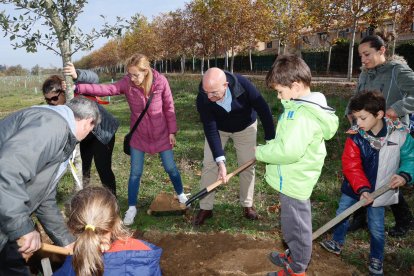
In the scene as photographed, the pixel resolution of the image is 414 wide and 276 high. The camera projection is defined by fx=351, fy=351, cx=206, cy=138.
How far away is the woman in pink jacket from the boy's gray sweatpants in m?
1.81

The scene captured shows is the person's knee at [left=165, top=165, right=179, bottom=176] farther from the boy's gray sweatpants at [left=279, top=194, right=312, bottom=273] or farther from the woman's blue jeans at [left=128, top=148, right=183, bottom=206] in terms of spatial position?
the boy's gray sweatpants at [left=279, top=194, right=312, bottom=273]

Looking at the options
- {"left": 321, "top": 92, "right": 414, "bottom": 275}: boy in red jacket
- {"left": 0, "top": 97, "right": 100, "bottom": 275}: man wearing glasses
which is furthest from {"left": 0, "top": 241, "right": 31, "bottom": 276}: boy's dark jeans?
{"left": 321, "top": 92, "right": 414, "bottom": 275}: boy in red jacket

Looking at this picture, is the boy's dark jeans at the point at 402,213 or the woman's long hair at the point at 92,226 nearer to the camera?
A: the woman's long hair at the point at 92,226

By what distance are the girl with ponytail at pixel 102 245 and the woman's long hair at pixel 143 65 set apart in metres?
1.94

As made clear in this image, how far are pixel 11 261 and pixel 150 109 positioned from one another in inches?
82.0

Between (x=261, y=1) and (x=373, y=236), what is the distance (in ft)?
66.3

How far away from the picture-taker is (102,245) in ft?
6.04

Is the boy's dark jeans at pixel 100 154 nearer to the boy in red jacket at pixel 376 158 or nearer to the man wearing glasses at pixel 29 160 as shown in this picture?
the man wearing glasses at pixel 29 160

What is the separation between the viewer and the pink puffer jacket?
3855 millimetres

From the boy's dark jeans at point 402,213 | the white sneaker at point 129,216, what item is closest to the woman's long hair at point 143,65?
the white sneaker at point 129,216

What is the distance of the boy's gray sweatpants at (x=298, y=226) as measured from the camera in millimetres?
2631

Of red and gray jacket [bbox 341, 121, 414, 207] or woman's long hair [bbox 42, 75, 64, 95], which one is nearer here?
red and gray jacket [bbox 341, 121, 414, 207]

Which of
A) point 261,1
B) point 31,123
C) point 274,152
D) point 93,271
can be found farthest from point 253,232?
point 261,1

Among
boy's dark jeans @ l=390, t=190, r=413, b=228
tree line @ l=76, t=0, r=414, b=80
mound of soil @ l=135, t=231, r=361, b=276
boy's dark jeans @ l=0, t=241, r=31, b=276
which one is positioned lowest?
mound of soil @ l=135, t=231, r=361, b=276
